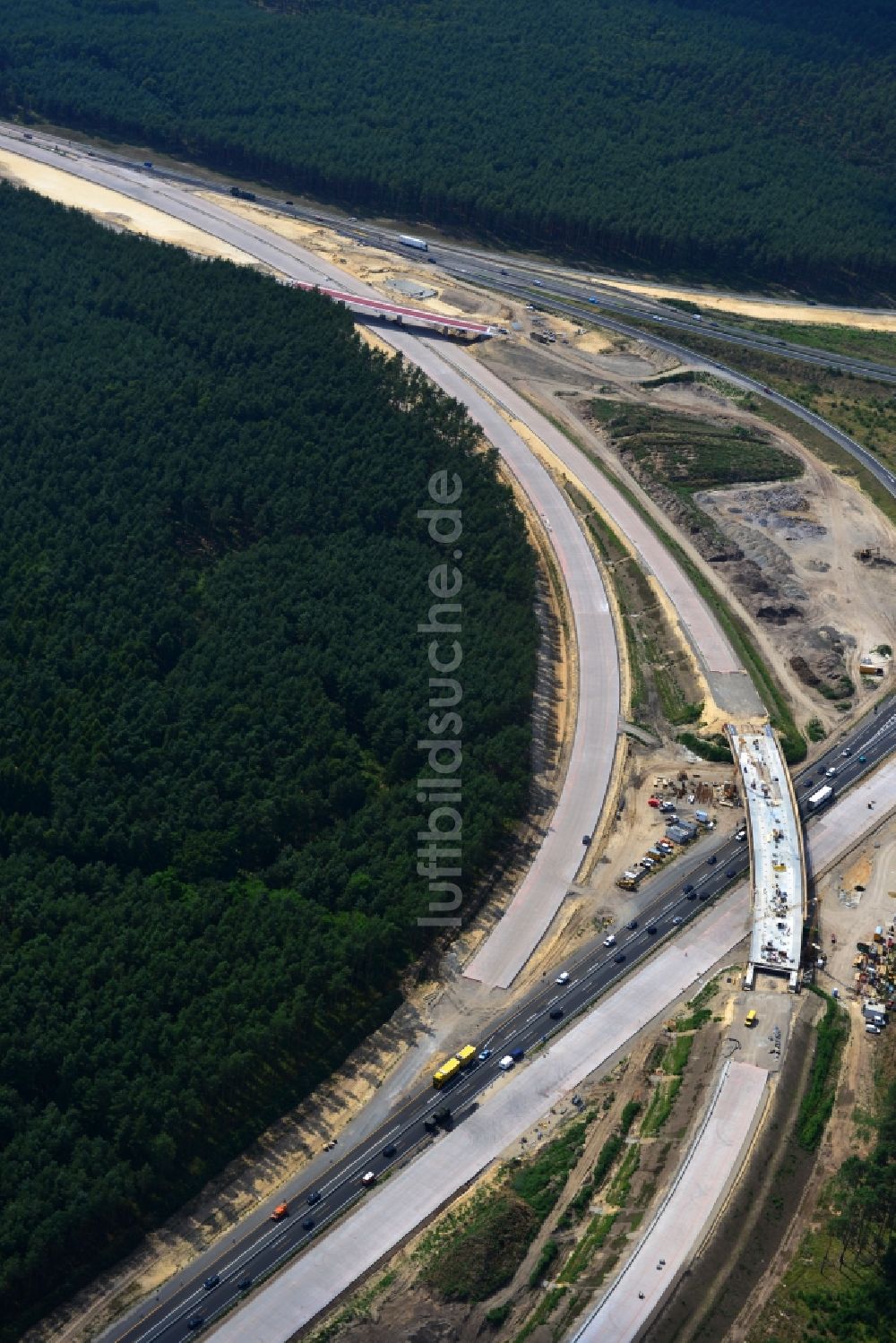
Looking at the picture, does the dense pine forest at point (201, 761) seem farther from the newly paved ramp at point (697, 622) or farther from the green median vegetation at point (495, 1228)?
the green median vegetation at point (495, 1228)

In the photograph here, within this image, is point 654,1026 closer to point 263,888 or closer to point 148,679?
point 263,888

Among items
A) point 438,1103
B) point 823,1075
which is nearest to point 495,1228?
point 438,1103

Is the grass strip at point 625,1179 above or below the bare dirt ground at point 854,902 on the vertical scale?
below

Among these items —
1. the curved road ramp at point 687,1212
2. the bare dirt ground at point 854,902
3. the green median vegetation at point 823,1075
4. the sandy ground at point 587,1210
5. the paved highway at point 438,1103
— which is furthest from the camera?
the bare dirt ground at point 854,902

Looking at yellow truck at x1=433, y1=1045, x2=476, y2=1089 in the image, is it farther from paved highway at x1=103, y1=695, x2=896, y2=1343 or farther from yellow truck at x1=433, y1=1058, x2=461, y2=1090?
paved highway at x1=103, y1=695, x2=896, y2=1343

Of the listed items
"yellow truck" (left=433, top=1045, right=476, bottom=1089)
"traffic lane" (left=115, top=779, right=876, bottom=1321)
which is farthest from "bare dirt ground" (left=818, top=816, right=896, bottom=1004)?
"yellow truck" (left=433, top=1045, right=476, bottom=1089)

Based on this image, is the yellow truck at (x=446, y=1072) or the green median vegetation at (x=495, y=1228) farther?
the yellow truck at (x=446, y=1072)

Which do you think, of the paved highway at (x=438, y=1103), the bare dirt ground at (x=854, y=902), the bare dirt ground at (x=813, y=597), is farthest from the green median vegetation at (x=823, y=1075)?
the bare dirt ground at (x=813, y=597)
